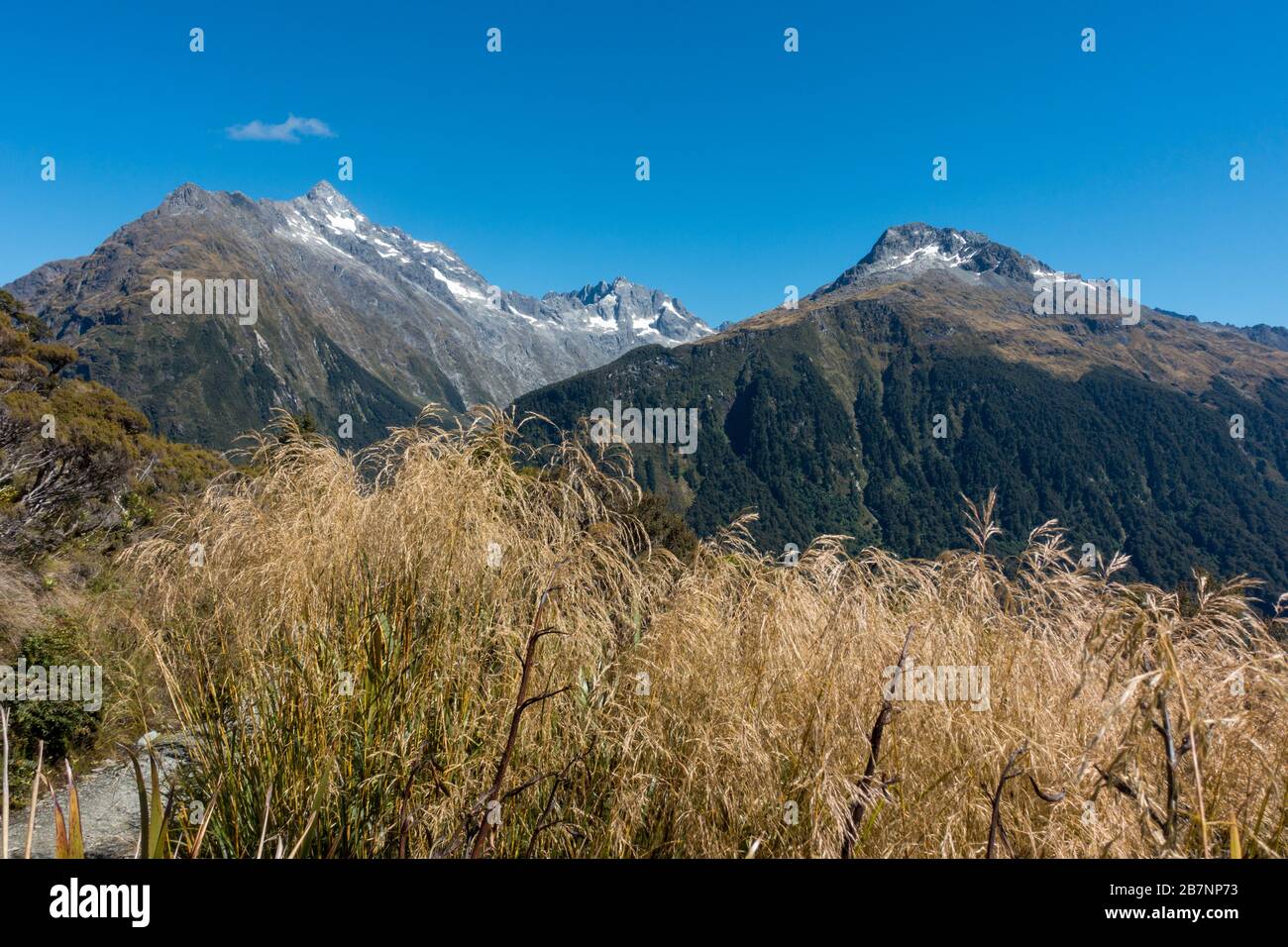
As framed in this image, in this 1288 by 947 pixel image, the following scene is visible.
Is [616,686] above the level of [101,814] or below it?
above

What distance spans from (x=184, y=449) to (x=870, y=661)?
29.4 metres

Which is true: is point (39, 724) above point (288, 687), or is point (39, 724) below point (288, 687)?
below

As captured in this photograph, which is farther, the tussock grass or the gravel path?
the gravel path

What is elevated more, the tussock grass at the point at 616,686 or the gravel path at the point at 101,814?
the tussock grass at the point at 616,686

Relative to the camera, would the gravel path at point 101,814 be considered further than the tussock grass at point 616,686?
Yes

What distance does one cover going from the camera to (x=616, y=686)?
12.3 ft

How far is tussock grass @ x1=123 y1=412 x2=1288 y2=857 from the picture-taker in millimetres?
2707

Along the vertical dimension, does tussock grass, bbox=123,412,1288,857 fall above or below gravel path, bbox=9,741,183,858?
above

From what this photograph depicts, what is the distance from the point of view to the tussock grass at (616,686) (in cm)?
271

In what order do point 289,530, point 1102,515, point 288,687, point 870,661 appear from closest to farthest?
1. point 288,687
2. point 870,661
3. point 289,530
4. point 1102,515
